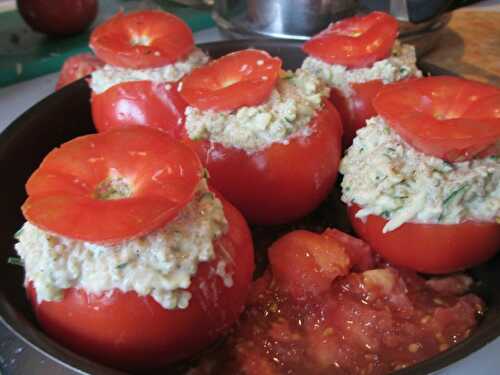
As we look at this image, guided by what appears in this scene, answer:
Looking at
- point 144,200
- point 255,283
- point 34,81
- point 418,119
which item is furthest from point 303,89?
point 34,81

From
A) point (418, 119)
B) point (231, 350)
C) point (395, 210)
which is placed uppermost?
point (418, 119)

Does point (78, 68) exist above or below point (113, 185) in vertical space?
below

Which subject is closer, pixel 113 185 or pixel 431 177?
pixel 113 185

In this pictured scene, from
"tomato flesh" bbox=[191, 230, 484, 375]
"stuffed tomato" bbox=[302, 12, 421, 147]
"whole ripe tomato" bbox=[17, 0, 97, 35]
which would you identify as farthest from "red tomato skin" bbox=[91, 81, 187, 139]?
"whole ripe tomato" bbox=[17, 0, 97, 35]

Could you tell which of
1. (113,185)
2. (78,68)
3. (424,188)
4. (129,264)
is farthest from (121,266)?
(78,68)

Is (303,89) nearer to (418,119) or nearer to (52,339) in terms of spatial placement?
(418,119)

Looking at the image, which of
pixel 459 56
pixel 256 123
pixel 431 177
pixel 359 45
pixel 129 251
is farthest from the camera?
pixel 459 56

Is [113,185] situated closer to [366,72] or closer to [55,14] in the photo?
[366,72]
